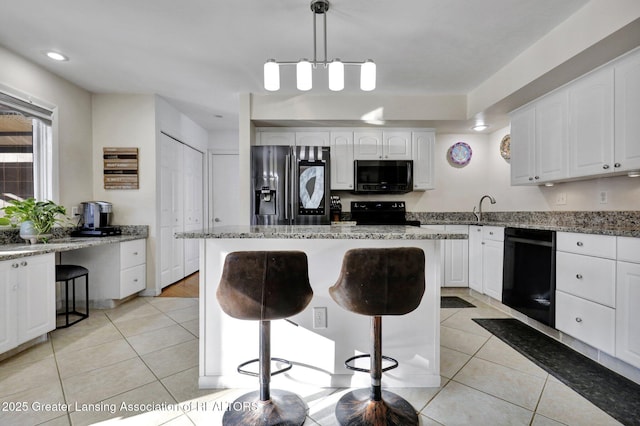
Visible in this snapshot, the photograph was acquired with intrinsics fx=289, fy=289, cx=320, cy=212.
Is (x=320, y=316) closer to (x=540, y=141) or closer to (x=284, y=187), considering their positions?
(x=284, y=187)

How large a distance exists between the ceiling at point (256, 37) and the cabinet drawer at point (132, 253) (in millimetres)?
1807

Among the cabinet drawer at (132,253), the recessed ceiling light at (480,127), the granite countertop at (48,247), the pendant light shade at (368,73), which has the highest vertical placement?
the recessed ceiling light at (480,127)

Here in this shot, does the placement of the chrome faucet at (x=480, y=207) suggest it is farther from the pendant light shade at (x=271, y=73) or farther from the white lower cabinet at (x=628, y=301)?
the pendant light shade at (x=271, y=73)

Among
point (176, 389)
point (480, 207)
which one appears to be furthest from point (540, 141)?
point (176, 389)

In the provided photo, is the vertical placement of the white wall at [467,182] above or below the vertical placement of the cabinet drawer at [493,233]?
above

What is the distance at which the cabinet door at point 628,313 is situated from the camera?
1795 millimetres

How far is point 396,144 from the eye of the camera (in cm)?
387

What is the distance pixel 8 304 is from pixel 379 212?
373cm

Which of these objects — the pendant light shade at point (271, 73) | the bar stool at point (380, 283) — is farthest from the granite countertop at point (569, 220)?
the pendant light shade at point (271, 73)

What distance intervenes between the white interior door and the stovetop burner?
2.31 m

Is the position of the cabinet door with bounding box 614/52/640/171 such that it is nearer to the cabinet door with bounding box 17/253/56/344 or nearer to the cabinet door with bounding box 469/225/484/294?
the cabinet door with bounding box 469/225/484/294

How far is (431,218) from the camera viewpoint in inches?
167

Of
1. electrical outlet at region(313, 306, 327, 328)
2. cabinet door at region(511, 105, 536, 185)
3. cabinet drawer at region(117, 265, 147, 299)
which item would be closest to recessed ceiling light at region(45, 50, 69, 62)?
cabinet drawer at region(117, 265, 147, 299)

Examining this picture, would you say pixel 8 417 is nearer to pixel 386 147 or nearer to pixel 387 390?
pixel 387 390
